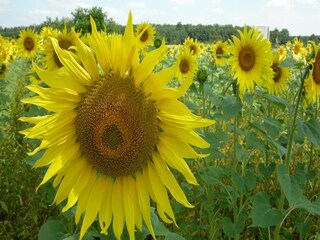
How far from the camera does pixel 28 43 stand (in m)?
5.98

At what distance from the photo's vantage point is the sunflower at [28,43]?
593cm

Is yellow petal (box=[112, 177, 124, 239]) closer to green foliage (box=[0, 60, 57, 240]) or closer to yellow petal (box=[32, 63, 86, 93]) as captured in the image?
yellow petal (box=[32, 63, 86, 93])

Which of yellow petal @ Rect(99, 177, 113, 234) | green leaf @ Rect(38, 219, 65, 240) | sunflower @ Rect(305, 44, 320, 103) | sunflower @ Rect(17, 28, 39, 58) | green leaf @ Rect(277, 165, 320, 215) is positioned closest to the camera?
yellow petal @ Rect(99, 177, 113, 234)

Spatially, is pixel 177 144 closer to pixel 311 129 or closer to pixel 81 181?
pixel 81 181

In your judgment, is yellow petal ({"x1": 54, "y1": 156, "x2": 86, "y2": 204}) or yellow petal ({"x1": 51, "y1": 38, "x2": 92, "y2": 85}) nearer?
yellow petal ({"x1": 51, "y1": 38, "x2": 92, "y2": 85})

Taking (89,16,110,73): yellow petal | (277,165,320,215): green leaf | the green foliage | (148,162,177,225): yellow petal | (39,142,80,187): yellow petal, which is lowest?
the green foliage

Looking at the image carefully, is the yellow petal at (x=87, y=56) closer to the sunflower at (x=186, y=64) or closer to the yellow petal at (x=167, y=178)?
the yellow petal at (x=167, y=178)

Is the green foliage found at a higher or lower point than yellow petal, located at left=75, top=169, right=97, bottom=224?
lower

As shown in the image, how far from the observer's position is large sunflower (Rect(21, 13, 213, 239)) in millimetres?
1225

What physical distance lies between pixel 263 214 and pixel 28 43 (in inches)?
188

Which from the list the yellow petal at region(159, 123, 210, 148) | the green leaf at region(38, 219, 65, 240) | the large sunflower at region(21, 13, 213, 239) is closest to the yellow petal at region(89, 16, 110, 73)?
the large sunflower at region(21, 13, 213, 239)

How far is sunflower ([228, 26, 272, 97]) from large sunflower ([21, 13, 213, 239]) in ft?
4.54

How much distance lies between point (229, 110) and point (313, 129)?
0.41 metres

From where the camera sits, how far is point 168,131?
127 cm
